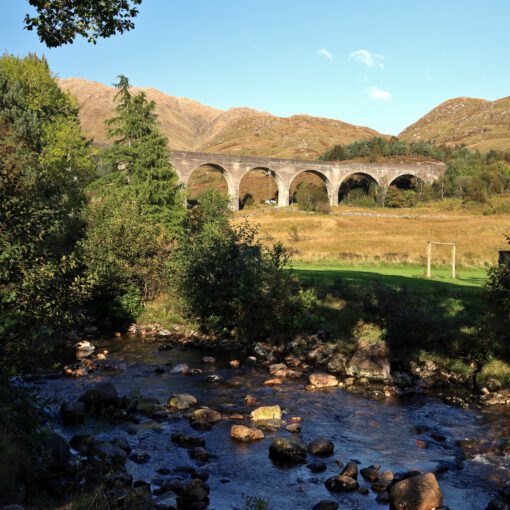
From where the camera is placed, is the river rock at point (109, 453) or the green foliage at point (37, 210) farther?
the river rock at point (109, 453)

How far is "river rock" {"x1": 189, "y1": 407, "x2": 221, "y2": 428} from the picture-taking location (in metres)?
14.2

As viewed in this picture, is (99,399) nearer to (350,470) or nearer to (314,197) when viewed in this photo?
(350,470)

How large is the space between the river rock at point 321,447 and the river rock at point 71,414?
594 cm

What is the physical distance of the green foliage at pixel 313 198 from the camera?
9011 cm

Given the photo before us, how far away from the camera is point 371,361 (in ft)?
62.7

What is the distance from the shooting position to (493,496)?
1055 cm

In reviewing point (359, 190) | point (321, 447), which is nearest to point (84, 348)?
point (321, 447)

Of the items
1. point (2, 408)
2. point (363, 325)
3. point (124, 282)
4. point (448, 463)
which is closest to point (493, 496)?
point (448, 463)

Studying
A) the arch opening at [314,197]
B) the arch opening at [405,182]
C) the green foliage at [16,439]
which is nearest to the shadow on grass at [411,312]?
the green foliage at [16,439]

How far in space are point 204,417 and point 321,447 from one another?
350 centimetres

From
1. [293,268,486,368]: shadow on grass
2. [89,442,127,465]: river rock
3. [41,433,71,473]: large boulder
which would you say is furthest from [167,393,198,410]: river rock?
[293,268,486,368]: shadow on grass

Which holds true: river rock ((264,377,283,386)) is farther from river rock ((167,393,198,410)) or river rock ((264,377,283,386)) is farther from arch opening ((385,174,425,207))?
arch opening ((385,174,425,207))

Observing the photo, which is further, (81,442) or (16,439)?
(81,442)

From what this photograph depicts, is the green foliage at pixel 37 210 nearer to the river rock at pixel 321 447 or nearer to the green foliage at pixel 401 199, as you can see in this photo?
the river rock at pixel 321 447
